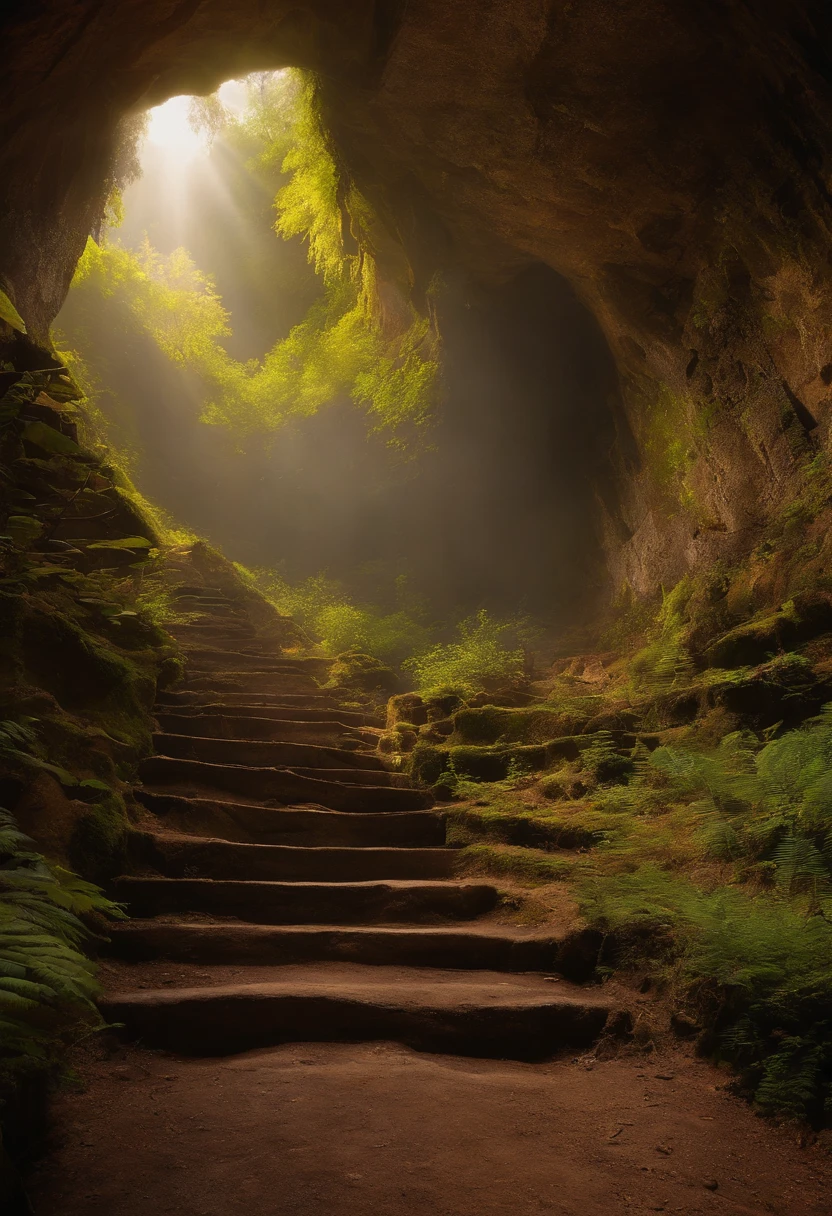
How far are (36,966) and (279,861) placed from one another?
3007mm

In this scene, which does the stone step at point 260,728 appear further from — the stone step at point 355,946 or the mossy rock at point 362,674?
the stone step at point 355,946

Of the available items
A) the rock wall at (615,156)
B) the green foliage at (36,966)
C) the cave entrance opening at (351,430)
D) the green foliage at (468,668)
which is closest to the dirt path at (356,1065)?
the green foliage at (36,966)

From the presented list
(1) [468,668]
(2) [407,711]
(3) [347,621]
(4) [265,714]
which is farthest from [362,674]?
(4) [265,714]

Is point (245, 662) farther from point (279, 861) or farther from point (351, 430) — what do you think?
point (351, 430)

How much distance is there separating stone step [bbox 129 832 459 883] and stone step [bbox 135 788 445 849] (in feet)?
0.95

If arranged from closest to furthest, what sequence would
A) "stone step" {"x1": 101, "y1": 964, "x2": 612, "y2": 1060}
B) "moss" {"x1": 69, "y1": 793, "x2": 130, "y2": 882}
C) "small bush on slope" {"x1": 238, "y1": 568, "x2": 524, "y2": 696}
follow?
1. "stone step" {"x1": 101, "y1": 964, "x2": 612, "y2": 1060}
2. "moss" {"x1": 69, "y1": 793, "x2": 130, "y2": 882}
3. "small bush on slope" {"x1": 238, "y1": 568, "x2": 524, "y2": 696}

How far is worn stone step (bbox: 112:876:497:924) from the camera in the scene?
13.9ft

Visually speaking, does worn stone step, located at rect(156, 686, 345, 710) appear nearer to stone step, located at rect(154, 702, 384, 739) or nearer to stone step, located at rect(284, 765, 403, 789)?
stone step, located at rect(154, 702, 384, 739)

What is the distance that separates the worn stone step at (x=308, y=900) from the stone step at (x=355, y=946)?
163 mm

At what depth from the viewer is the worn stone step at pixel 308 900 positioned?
4242 millimetres

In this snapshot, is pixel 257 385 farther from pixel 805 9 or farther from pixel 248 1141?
pixel 248 1141

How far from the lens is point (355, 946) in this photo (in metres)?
4.07

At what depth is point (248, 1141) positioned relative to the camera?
240cm

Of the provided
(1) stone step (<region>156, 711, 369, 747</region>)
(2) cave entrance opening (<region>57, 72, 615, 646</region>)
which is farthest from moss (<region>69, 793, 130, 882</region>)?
(2) cave entrance opening (<region>57, 72, 615, 646</region>)
